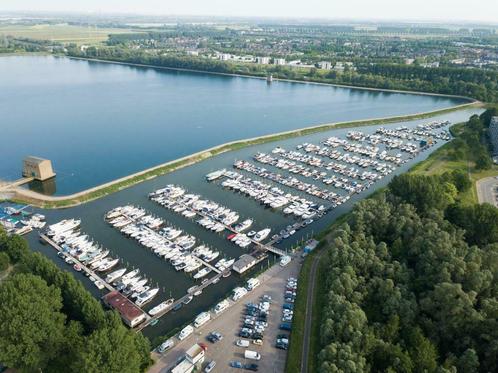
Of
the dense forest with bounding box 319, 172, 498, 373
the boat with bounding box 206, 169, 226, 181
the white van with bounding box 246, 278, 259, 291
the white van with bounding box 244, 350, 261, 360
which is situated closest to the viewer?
the dense forest with bounding box 319, 172, 498, 373

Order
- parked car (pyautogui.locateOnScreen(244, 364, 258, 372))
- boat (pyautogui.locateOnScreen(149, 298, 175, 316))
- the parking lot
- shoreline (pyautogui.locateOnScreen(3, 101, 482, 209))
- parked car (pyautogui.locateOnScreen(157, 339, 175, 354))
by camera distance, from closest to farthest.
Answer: parked car (pyautogui.locateOnScreen(244, 364, 258, 372)) → the parking lot → parked car (pyautogui.locateOnScreen(157, 339, 175, 354)) → boat (pyautogui.locateOnScreen(149, 298, 175, 316)) → shoreline (pyautogui.locateOnScreen(3, 101, 482, 209))

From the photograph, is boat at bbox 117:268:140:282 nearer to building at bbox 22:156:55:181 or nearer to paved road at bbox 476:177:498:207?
building at bbox 22:156:55:181

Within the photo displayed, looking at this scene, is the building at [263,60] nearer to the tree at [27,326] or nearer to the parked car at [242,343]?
the parked car at [242,343]

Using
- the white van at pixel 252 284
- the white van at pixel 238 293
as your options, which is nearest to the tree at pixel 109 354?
the white van at pixel 238 293

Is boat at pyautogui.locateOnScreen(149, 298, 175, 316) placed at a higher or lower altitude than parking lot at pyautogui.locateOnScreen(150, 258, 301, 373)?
lower

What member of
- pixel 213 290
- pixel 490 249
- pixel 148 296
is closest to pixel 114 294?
pixel 148 296

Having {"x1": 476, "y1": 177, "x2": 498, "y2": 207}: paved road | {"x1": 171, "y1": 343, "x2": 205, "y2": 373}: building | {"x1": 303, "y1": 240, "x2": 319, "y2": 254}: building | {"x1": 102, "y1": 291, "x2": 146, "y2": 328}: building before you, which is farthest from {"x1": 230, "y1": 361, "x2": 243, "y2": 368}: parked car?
{"x1": 476, "y1": 177, "x2": 498, "y2": 207}: paved road
